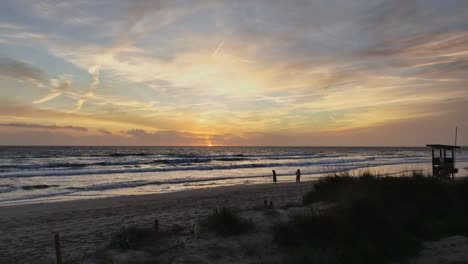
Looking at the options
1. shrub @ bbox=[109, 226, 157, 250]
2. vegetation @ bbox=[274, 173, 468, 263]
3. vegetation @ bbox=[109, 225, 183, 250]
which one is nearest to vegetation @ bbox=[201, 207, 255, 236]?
vegetation @ bbox=[274, 173, 468, 263]

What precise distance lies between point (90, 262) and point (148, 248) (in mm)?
1187

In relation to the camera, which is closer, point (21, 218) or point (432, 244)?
point (432, 244)

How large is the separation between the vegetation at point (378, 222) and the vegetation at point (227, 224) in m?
0.77

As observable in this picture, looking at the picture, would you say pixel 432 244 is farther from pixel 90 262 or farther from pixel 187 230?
pixel 90 262

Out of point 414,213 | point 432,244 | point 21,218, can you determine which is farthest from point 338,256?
point 21,218

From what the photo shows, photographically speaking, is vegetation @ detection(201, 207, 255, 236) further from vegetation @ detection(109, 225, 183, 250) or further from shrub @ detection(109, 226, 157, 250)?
shrub @ detection(109, 226, 157, 250)

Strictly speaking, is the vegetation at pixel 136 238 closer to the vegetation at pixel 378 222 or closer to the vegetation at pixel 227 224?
the vegetation at pixel 227 224

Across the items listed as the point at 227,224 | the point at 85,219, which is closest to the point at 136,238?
the point at 227,224

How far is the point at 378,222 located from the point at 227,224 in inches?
142

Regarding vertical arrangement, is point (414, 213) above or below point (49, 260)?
above

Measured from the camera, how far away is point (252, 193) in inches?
760

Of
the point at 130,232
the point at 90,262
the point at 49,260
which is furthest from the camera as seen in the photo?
the point at 130,232

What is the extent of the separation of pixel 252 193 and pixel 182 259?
1215 centimetres

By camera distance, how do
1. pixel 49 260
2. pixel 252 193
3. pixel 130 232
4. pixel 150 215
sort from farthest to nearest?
1. pixel 252 193
2. pixel 150 215
3. pixel 130 232
4. pixel 49 260
